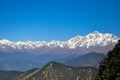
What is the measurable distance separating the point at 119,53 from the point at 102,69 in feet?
32.5

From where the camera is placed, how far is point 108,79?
10681 cm

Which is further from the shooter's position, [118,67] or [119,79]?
[118,67]

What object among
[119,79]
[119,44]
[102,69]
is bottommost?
[119,79]

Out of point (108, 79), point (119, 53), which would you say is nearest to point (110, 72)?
point (108, 79)

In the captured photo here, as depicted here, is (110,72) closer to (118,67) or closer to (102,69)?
(118,67)

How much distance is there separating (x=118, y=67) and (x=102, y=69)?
55.4ft

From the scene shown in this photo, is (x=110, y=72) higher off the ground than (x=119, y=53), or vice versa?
(x=119, y=53)

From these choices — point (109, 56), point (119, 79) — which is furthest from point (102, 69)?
point (119, 79)

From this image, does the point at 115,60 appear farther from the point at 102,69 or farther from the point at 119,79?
the point at 119,79

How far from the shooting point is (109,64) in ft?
375

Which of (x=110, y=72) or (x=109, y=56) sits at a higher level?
(x=109, y=56)

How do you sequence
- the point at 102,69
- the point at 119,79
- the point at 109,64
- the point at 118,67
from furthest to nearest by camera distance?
1. the point at 102,69
2. the point at 109,64
3. the point at 118,67
4. the point at 119,79

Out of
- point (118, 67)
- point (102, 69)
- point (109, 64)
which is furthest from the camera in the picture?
point (102, 69)

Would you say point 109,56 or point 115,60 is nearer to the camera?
point 115,60
